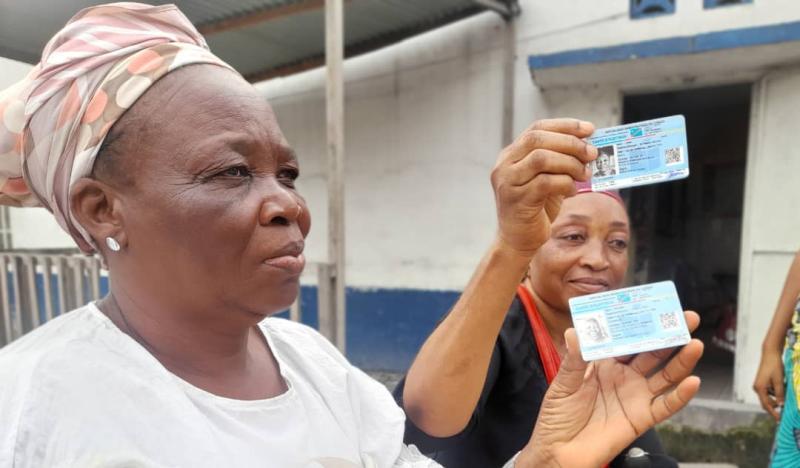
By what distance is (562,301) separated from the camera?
1625 millimetres

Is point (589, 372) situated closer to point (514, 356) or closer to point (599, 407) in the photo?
point (599, 407)

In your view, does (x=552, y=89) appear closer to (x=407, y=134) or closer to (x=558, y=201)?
(x=407, y=134)

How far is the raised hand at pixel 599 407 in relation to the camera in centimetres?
123

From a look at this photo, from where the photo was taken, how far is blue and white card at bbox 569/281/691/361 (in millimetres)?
1236

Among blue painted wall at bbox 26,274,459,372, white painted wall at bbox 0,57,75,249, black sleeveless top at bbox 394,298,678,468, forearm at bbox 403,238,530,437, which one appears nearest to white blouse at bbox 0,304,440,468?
forearm at bbox 403,238,530,437

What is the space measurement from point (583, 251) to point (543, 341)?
0.28 metres

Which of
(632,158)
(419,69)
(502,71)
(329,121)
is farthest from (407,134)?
(632,158)

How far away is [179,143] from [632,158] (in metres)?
0.90

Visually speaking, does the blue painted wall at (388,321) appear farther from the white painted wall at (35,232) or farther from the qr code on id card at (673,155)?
the qr code on id card at (673,155)

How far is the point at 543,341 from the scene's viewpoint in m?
1.57

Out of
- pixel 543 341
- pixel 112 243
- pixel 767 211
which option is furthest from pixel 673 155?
pixel 767 211

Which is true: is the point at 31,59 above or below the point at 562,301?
above

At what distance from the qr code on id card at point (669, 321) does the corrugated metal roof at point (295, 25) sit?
2.27 m

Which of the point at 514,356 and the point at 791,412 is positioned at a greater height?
the point at 514,356
